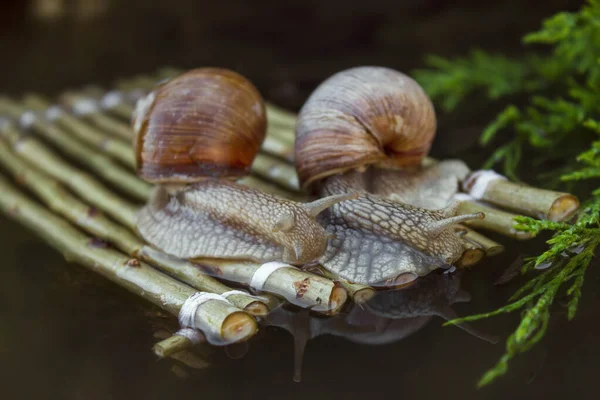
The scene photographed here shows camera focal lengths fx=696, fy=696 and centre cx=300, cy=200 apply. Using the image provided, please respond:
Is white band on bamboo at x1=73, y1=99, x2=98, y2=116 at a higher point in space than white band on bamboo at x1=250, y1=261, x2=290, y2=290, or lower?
lower

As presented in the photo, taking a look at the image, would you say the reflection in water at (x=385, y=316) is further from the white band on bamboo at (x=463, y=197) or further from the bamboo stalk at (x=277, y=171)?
the bamboo stalk at (x=277, y=171)

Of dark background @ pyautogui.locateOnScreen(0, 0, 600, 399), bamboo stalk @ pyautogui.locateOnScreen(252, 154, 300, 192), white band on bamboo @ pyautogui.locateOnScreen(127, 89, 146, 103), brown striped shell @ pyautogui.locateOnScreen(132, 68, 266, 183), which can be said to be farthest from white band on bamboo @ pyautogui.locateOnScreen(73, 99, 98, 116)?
brown striped shell @ pyautogui.locateOnScreen(132, 68, 266, 183)

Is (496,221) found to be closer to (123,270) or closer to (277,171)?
(277,171)

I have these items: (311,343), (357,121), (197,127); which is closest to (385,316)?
(311,343)

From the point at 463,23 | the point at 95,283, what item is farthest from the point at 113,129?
the point at 463,23

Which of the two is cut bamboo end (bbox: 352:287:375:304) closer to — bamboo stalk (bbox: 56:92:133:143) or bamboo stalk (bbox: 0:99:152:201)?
bamboo stalk (bbox: 0:99:152:201)

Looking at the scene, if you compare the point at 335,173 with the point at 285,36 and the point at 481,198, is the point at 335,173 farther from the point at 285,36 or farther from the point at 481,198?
the point at 285,36
